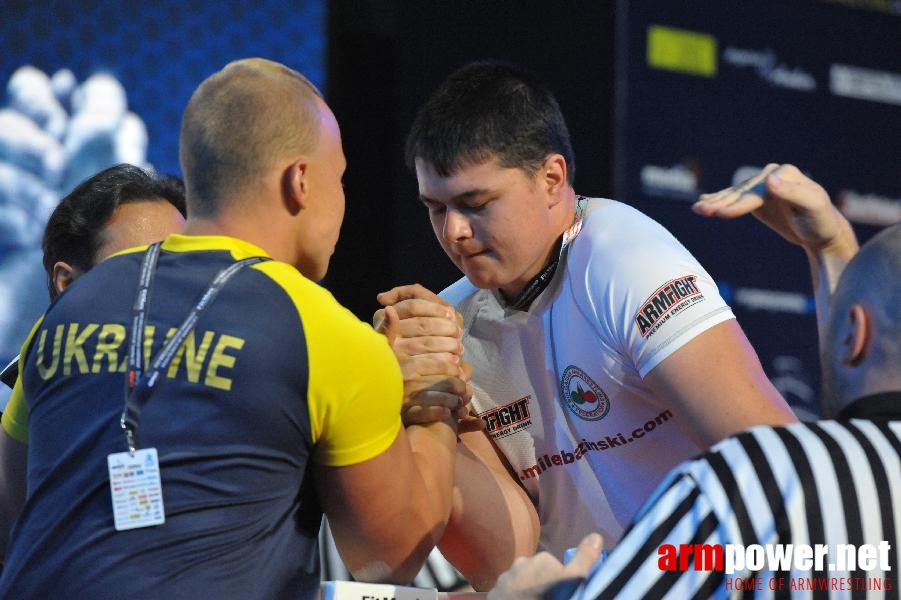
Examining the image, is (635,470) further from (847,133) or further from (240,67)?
(847,133)

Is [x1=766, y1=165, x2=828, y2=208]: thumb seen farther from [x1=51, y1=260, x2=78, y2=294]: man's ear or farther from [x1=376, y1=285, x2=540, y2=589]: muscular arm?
[x1=51, y1=260, x2=78, y2=294]: man's ear

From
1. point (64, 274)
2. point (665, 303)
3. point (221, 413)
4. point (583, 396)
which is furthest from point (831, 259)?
point (64, 274)

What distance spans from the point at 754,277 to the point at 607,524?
7.66ft

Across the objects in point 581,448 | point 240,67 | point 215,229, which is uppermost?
point 240,67

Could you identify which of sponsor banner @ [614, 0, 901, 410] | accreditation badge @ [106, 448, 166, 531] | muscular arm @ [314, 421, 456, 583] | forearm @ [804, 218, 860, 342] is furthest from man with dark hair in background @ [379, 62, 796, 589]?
sponsor banner @ [614, 0, 901, 410]

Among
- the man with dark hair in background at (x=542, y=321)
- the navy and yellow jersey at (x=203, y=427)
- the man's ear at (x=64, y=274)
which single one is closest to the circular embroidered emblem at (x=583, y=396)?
the man with dark hair in background at (x=542, y=321)

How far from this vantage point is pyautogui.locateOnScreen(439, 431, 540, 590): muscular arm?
2.17 m

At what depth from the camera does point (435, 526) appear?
1.71 meters

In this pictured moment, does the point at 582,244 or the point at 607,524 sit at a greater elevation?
the point at 582,244

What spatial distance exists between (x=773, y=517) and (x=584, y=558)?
25 cm

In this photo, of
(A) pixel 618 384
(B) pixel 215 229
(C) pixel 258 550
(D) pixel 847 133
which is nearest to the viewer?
(C) pixel 258 550

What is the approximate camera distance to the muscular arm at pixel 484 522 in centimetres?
217

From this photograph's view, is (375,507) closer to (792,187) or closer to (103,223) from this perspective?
(792,187)

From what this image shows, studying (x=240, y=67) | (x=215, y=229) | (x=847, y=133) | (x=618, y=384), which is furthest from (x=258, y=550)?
(x=847, y=133)
